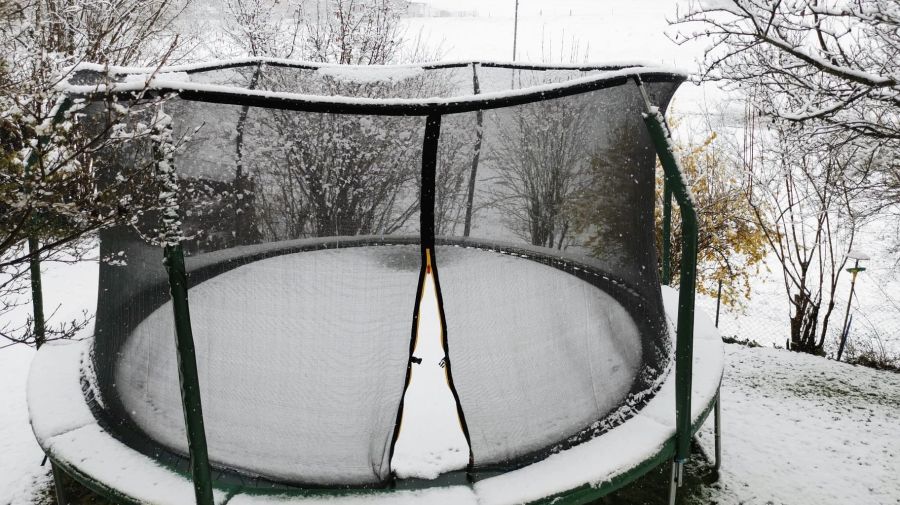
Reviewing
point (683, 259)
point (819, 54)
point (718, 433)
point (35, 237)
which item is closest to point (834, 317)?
point (819, 54)

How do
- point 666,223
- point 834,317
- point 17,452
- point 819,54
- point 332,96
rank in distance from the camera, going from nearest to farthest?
point 332,96, point 17,452, point 666,223, point 819,54, point 834,317

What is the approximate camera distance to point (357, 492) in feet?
4.25

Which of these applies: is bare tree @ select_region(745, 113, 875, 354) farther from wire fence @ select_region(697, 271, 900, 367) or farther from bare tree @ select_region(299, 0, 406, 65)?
bare tree @ select_region(299, 0, 406, 65)

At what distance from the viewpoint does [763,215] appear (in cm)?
754

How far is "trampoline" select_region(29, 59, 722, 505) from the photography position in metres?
1.20

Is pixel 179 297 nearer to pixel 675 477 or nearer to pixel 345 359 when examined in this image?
pixel 345 359

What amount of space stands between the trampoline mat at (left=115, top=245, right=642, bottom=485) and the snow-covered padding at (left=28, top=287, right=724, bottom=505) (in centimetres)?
7

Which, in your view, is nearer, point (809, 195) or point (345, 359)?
point (345, 359)

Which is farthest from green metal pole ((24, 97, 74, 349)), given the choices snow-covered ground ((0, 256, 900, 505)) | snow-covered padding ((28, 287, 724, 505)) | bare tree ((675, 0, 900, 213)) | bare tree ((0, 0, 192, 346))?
bare tree ((675, 0, 900, 213))

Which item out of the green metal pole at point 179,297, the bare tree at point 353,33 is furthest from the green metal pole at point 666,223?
the bare tree at point 353,33

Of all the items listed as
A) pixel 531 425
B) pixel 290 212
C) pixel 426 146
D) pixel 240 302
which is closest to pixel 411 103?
pixel 426 146

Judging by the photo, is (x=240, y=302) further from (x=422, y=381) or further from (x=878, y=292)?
(x=878, y=292)

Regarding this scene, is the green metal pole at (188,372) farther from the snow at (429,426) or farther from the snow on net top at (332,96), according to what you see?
the snow at (429,426)

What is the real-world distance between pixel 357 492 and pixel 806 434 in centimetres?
219
